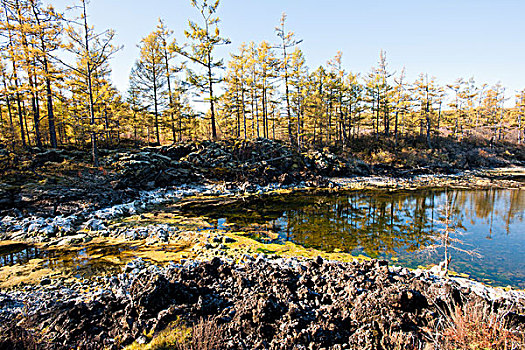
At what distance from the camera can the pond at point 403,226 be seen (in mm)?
7953

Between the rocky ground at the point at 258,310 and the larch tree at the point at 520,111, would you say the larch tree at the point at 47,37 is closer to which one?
the rocky ground at the point at 258,310

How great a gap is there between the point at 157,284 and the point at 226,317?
1.72 metres

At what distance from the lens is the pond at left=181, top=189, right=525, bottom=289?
26.1 feet

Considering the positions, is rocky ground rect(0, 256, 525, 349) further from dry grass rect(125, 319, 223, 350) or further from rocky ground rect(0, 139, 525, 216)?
rocky ground rect(0, 139, 525, 216)

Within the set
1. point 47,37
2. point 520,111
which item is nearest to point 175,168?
point 47,37

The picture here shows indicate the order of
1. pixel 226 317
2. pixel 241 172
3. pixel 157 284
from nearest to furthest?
pixel 226 317
pixel 157 284
pixel 241 172

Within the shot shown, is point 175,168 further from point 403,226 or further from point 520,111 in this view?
point 520,111

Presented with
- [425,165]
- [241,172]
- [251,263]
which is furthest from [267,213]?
[425,165]

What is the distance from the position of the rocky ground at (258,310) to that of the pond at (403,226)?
1.92 m

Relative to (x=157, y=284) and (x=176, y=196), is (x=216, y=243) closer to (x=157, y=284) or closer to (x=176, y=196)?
(x=157, y=284)

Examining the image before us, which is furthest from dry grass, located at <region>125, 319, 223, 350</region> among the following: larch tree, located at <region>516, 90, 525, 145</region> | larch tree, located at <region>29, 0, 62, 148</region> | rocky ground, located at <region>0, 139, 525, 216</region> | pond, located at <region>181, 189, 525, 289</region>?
larch tree, located at <region>516, 90, 525, 145</region>

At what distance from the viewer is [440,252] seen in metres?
8.61

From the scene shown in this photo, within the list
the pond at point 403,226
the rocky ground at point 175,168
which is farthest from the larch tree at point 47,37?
the pond at point 403,226

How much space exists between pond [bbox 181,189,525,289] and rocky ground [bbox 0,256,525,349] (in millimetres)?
1924
